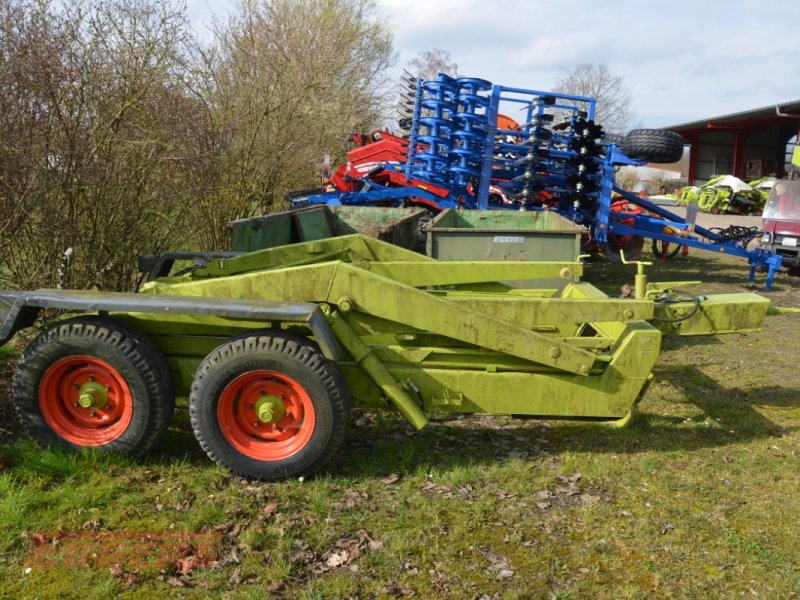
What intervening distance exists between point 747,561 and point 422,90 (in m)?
9.03

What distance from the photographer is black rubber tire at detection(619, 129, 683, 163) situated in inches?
508

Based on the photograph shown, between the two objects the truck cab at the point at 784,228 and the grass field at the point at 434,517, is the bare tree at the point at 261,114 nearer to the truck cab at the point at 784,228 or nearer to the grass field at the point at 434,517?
the grass field at the point at 434,517

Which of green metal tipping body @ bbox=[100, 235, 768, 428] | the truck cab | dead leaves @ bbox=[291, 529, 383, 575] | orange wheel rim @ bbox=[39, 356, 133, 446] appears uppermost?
the truck cab

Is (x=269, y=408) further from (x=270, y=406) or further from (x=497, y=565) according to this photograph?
(x=497, y=565)

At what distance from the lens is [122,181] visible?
6.22 meters

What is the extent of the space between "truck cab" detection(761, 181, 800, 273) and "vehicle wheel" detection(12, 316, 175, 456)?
11.9 metres

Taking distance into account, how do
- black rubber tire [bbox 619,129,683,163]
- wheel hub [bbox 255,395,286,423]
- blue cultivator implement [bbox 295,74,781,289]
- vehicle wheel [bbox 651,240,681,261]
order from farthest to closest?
vehicle wheel [bbox 651,240,681,261]
black rubber tire [bbox 619,129,683,163]
blue cultivator implement [bbox 295,74,781,289]
wheel hub [bbox 255,395,286,423]

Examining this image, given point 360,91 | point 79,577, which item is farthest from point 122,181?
point 360,91

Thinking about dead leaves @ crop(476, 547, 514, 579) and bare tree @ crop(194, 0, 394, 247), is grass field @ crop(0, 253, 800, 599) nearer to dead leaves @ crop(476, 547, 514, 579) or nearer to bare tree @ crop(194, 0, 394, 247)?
dead leaves @ crop(476, 547, 514, 579)

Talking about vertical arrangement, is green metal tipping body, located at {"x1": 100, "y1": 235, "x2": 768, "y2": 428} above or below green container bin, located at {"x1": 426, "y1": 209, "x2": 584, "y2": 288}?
below

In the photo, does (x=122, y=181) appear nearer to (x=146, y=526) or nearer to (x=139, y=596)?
(x=146, y=526)

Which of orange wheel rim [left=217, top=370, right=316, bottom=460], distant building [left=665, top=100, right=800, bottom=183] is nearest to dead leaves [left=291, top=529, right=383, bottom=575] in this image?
orange wheel rim [left=217, top=370, right=316, bottom=460]

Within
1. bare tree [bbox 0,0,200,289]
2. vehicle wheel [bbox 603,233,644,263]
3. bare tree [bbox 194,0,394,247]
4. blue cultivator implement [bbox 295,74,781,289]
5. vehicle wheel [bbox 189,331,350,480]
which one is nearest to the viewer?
vehicle wheel [bbox 189,331,350,480]

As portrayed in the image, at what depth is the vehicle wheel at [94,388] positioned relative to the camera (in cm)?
371
